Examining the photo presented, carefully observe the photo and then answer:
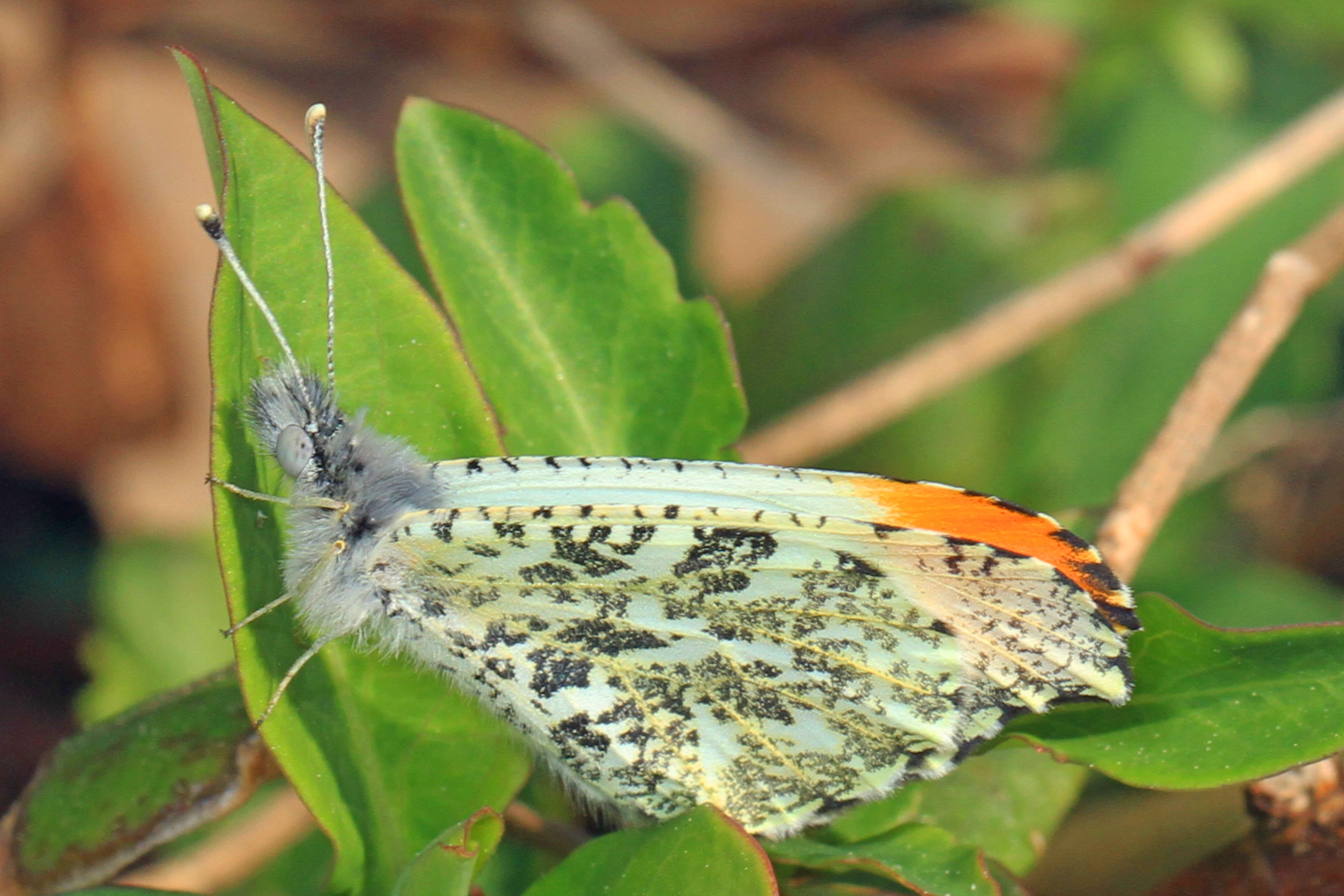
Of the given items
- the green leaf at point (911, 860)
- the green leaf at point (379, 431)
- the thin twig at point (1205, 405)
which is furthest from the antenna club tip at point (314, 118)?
the thin twig at point (1205, 405)

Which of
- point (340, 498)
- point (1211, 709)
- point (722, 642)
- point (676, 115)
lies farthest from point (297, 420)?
point (676, 115)

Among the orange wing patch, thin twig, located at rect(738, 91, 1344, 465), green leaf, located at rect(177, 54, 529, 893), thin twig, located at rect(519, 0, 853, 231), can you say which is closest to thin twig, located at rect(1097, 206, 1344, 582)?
the orange wing patch

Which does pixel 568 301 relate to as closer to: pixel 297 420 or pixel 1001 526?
pixel 297 420

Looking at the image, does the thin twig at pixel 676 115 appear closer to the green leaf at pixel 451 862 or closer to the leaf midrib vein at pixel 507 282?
the leaf midrib vein at pixel 507 282

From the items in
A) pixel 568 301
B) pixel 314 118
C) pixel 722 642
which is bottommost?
pixel 722 642

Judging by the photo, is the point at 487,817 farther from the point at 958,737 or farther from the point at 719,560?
the point at 958,737

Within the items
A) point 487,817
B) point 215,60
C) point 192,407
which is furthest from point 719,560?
point 215,60
